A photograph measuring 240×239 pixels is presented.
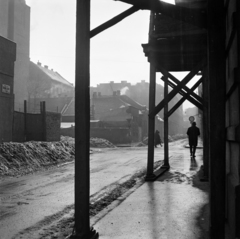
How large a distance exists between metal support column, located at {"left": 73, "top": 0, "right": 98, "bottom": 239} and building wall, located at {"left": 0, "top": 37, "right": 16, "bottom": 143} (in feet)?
31.1

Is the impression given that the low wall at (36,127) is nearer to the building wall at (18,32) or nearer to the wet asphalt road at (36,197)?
the wet asphalt road at (36,197)

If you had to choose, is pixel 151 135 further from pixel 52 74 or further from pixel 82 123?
pixel 52 74

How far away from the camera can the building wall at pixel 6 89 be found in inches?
473

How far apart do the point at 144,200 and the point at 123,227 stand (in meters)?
1.58

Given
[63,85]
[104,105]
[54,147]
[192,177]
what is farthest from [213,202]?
[63,85]

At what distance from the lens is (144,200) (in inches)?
211

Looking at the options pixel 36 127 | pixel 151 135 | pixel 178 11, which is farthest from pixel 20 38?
pixel 178 11

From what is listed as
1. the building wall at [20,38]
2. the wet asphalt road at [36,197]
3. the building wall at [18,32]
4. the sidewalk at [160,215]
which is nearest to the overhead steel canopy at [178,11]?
the sidewalk at [160,215]

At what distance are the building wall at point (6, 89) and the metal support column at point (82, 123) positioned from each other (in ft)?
31.1

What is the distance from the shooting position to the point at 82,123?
334 cm

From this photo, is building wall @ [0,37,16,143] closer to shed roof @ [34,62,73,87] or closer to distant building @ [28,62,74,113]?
distant building @ [28,62,74,113]

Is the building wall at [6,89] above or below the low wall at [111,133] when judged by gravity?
above

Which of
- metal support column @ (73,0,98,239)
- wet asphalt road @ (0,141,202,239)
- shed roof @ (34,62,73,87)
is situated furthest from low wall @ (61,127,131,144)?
metal support column @ (73,0,98,239)

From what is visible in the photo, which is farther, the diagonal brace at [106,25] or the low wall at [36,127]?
the low wall at [36,127]
